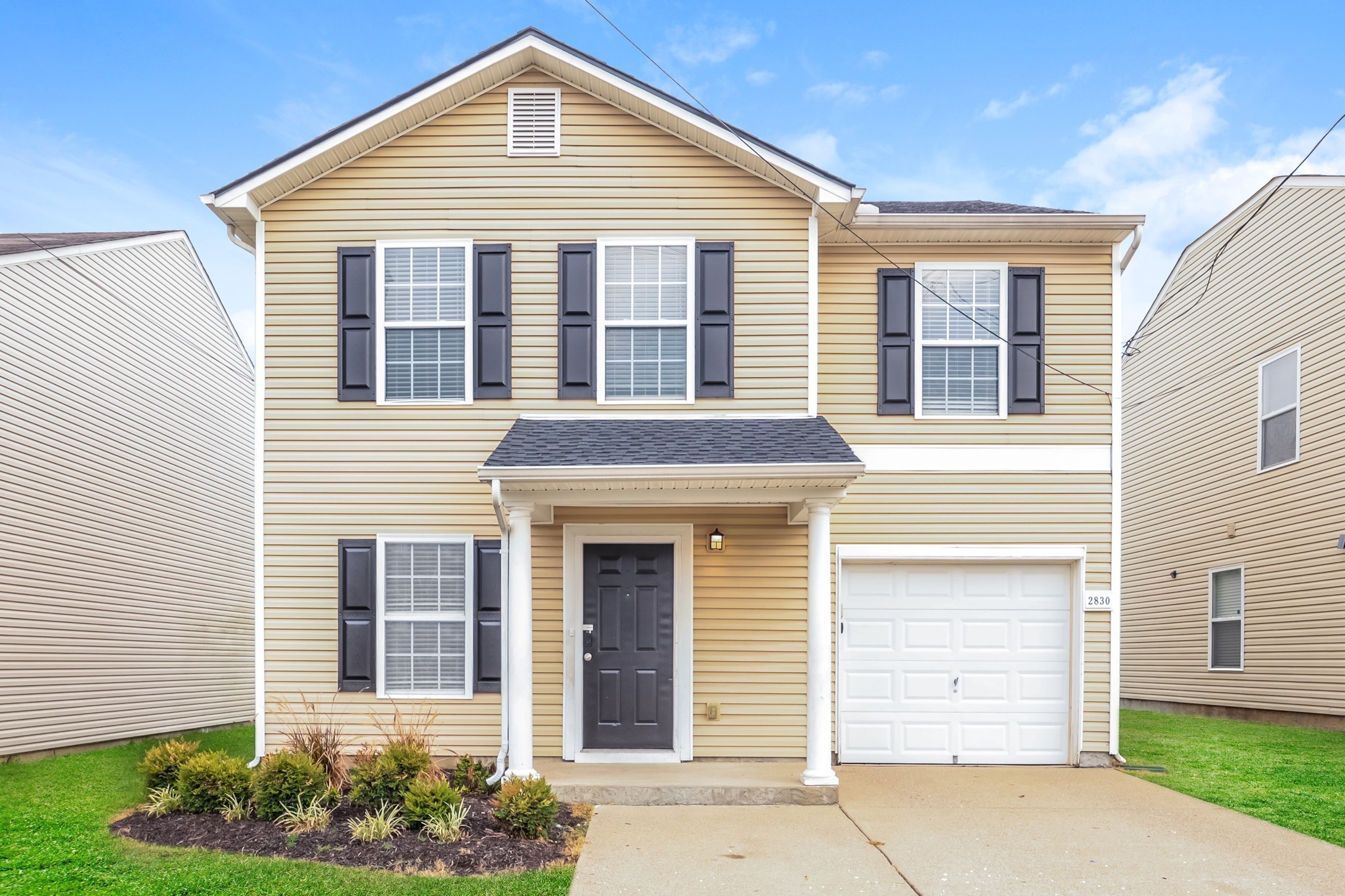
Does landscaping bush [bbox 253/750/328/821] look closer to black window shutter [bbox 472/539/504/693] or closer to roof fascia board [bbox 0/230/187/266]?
black window shutter [bbox 472/539/504/693]

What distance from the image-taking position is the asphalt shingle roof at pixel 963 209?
8.95m

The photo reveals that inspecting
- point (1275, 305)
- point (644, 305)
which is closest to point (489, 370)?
point (644, 305)

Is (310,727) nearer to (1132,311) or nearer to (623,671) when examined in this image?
(623,671)

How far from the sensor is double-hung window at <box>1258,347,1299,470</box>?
37.5 ft

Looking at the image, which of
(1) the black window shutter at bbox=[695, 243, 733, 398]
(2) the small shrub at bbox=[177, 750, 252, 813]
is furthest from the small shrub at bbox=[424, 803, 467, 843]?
(1) the black window shutter at bbox=[695, 243, 733, 398]

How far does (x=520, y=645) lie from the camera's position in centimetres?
708

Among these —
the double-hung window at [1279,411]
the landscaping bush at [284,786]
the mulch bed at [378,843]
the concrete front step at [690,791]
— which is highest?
the double-hung window at [1279,411]

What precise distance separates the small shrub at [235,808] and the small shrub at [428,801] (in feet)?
3.95

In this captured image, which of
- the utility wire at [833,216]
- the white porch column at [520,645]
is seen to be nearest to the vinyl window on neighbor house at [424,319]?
the white porch column at [520,645]

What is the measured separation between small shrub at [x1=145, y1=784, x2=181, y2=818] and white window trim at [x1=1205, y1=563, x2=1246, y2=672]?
40.6ft

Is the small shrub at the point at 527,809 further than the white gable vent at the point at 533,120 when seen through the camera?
No

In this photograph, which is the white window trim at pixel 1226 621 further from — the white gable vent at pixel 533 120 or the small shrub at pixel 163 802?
the small shrub at pixel 163 802

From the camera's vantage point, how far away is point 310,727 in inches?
307

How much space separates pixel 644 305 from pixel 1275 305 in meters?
8.89
